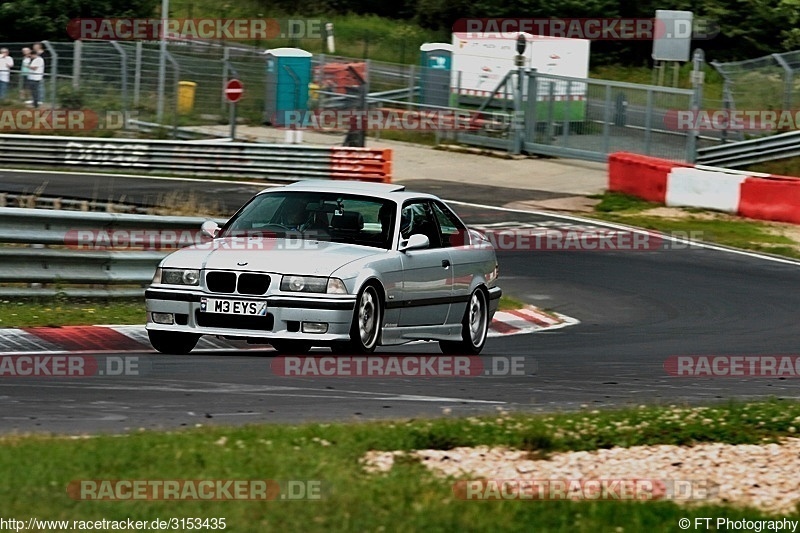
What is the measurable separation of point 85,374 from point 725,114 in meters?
22.6

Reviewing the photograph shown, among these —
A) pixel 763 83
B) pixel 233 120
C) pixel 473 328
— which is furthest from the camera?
pixel 233 120

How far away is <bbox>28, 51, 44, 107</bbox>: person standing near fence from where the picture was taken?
31875mm

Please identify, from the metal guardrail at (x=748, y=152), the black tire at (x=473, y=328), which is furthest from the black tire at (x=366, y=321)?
the metal guardrail at (x=748, y=152)

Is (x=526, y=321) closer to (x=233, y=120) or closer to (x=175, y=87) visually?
(x=233, y=120)

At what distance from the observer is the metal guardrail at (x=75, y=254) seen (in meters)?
12.9

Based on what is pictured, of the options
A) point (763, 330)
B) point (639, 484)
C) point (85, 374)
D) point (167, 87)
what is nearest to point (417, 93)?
point (167, 87)

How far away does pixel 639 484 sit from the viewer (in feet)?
21.6

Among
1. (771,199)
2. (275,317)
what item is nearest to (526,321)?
(275,317)

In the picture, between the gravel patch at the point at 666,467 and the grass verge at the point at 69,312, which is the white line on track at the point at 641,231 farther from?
the gravel patch at the point at 666,467

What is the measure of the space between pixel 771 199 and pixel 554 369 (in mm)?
13852

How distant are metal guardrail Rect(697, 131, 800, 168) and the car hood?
64.9 feet

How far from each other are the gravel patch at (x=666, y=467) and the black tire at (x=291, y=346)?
127 inches

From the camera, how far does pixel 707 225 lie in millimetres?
23828

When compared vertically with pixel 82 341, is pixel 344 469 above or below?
above
